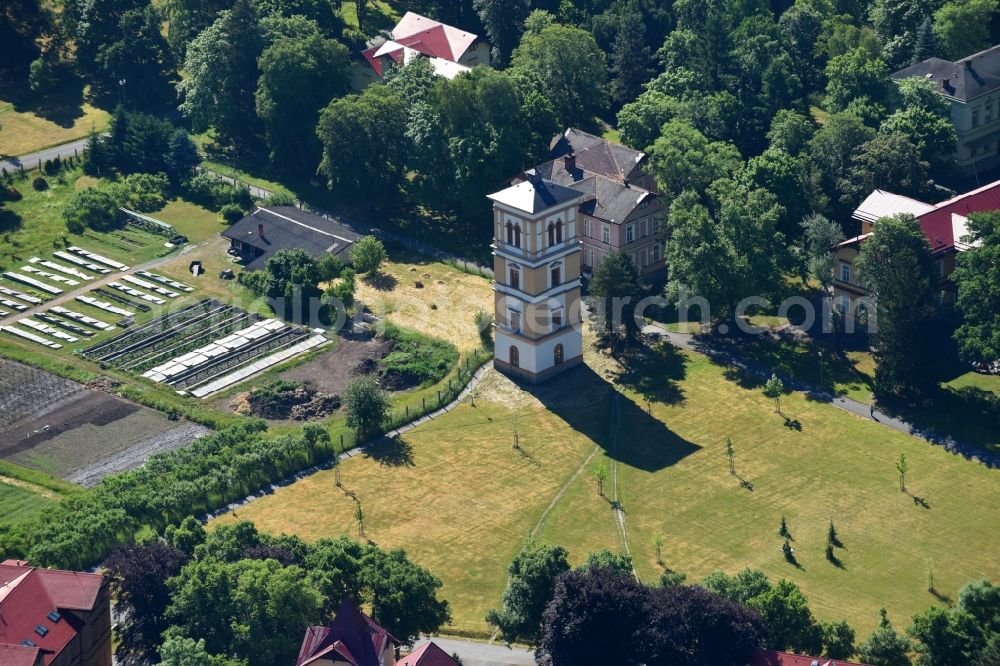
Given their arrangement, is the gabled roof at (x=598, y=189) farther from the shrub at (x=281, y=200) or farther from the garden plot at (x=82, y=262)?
the garden plot at (x=82, y=262)

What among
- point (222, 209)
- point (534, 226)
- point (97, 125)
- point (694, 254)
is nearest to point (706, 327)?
point (694, 254)

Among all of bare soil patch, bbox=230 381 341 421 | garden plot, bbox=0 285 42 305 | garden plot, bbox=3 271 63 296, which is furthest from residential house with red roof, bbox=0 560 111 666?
garden plot, bbox=3 271 63 296

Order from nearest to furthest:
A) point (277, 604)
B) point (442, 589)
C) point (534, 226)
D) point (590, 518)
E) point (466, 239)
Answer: point (277, 604)
point (442, 589)
point (590, 518)
point (534, 226)
point (466, 239)

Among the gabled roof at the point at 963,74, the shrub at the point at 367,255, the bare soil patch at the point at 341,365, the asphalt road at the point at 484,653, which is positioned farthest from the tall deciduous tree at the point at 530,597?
the gabled roof at the point at 963,74

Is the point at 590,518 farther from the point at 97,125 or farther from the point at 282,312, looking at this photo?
the point at 97,125

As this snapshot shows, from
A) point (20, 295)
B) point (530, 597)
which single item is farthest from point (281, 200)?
point (530, 597)
